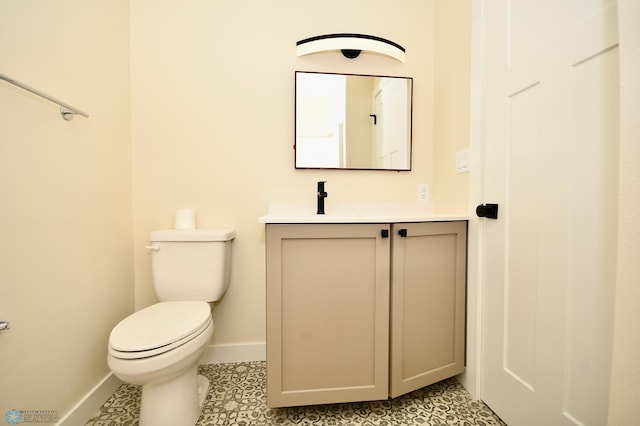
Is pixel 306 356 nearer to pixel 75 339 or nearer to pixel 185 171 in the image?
pixel 75 339

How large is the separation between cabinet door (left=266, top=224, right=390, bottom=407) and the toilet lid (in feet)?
1.05

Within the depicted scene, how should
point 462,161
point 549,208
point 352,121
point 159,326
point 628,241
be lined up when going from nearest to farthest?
point 628,241, point 549,208, point 159,326, point 462,161, point 352,121

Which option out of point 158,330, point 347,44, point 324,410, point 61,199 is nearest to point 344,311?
point 324,410

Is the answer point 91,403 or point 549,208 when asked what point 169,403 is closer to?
point 91,403

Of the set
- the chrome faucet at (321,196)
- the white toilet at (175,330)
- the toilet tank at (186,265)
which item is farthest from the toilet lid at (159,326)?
the chrome faucet at (321,196)

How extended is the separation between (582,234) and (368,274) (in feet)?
2.34

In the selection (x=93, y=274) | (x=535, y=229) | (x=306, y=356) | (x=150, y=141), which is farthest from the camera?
(x=150, y=141)

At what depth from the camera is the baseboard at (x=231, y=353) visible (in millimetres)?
1500

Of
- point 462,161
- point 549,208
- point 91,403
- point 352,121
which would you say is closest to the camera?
A: point 549,208

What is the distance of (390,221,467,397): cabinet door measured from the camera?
1087mm

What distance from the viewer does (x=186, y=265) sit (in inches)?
51.6

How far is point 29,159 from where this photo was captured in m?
0.89

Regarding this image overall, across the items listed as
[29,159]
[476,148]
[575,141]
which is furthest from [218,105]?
[575,141]

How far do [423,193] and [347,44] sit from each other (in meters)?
1.00
